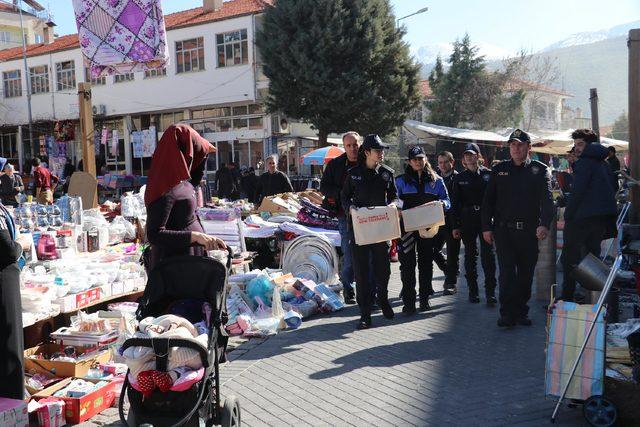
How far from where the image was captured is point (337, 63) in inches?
1064

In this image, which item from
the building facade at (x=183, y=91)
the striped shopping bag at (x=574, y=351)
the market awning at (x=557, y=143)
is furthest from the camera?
the building facade at (x=183, y=91)

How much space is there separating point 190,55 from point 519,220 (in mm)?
28403

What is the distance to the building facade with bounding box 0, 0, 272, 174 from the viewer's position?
101ft

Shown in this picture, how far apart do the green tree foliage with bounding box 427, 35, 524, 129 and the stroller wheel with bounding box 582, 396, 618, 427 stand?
37458 mm

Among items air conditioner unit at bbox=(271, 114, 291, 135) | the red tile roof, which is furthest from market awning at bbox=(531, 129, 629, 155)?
the red tile roof

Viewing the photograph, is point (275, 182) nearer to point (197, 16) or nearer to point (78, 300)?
point (78, 300)

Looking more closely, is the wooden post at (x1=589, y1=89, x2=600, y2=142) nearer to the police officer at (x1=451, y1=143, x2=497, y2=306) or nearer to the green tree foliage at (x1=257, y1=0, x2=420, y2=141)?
the police officer at (x1=451, y1=143, x2=497, y2=306)

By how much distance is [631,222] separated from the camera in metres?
8.27

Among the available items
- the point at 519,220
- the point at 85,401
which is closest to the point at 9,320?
the point at 85,401

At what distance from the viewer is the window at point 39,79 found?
38.4 metres

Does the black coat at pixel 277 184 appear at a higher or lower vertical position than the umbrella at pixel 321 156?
lower

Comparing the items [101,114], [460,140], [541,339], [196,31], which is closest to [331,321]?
[541,339]

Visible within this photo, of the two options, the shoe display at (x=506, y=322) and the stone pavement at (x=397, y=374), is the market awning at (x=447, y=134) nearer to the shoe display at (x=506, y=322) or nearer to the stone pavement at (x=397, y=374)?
the stone pavement at (x=397, y=374)

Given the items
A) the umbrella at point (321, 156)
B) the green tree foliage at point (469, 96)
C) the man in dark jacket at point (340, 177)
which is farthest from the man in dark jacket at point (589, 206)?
the green tree foliage at point (469, 96)
